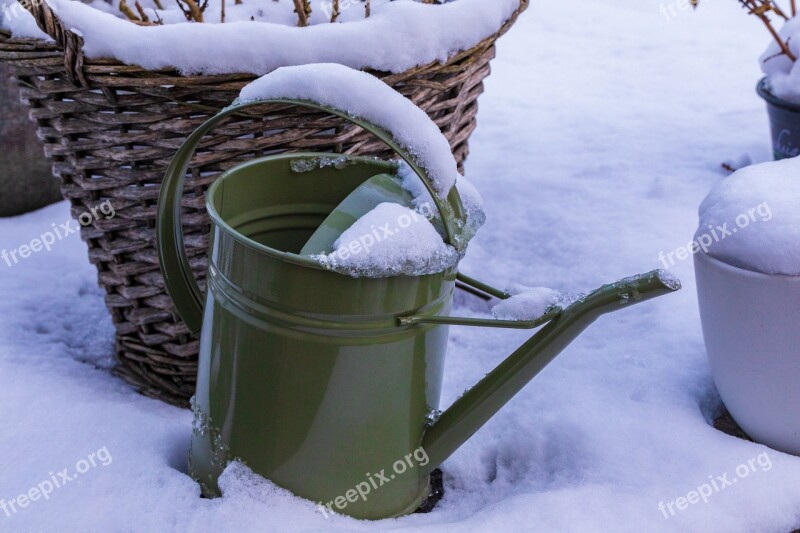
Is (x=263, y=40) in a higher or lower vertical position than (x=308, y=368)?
higher

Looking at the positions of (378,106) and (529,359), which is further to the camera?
(529,359)

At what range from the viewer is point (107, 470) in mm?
1223

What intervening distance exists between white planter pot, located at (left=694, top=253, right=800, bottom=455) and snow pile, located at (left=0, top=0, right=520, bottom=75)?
1.84 ft

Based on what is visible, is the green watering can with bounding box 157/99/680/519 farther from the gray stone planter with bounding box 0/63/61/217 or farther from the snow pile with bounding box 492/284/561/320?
the gray stone planter with bounding box 0/63/61/217

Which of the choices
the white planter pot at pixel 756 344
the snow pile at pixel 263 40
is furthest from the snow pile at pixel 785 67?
the snow pile at pixel 263 40

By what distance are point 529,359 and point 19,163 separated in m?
1.63

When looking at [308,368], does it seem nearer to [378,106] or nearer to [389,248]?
[389,248]

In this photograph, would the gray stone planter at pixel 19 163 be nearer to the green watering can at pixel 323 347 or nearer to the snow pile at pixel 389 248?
the green watering can at pixel 323 347

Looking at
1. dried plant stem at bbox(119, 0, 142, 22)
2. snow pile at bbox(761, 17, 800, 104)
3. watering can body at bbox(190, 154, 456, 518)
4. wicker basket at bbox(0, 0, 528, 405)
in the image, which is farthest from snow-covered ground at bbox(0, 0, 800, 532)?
dried plant stem at bbox(119, 0, 142, 22)

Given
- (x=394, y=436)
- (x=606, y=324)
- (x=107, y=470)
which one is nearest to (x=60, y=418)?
(x=107, y=470)

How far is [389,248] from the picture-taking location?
3.21 feet

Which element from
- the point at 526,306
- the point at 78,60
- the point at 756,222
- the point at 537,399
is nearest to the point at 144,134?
the point at 78,60

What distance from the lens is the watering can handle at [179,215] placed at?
3.32 ft

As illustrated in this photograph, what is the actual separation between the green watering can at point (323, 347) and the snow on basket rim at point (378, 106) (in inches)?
0.5
